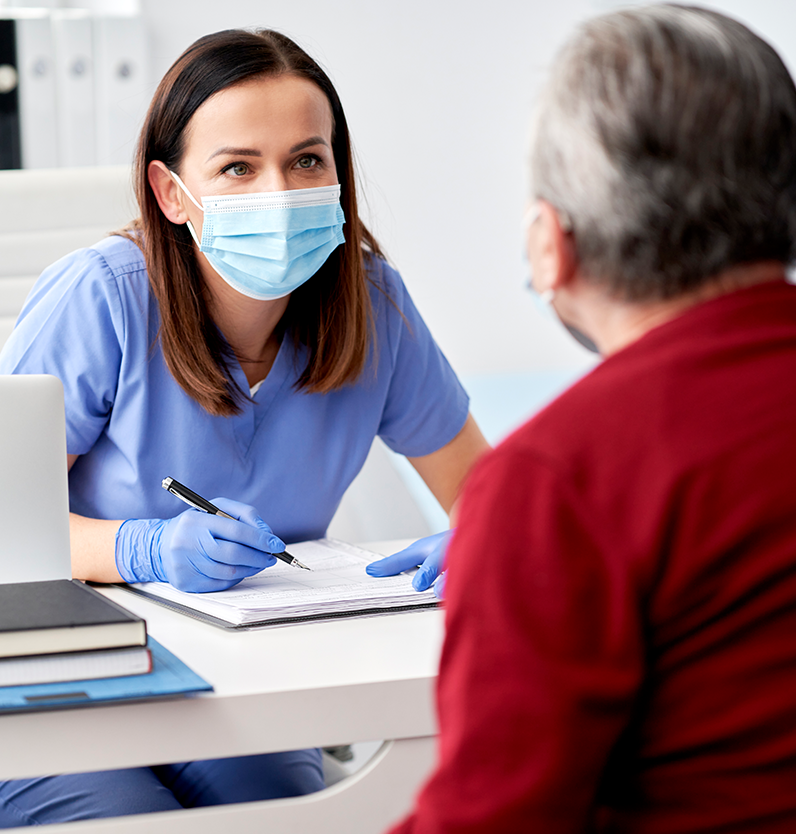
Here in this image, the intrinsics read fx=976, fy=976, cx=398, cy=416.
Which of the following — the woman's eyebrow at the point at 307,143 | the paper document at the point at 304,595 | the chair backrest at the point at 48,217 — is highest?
the woman's eyebrow at the point at 307,143

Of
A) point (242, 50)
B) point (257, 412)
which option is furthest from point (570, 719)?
point (242, 50)

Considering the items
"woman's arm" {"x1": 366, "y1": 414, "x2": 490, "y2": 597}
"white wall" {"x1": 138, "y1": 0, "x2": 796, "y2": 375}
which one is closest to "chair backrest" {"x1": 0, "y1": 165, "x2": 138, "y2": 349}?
"woman's arm" {"x1": 366, "y1": 414, "x2": 490, "y2": 597}

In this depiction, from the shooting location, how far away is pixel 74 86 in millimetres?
2822

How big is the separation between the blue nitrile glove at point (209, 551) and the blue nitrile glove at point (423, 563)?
0.33ft

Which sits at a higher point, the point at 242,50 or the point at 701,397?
the point at 242,50

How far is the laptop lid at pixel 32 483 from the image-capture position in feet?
2.60

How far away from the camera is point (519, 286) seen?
11.6 ft

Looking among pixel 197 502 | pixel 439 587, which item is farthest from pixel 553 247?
pixel 197 502

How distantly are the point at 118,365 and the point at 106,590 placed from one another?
28cm

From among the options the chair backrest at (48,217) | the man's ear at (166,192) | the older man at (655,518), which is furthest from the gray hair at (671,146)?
the chair backrest at (48,217)

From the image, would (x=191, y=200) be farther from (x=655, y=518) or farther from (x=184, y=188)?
(x=655, y=518)

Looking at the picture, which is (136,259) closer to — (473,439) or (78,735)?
(473,439)

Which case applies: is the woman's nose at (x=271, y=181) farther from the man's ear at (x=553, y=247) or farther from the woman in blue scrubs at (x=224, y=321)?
the man's ear at (x=553, y=247)

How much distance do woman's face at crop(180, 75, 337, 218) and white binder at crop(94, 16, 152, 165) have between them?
1.81m
